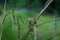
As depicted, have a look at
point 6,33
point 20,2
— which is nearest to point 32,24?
point 6,33

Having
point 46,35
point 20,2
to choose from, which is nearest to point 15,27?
point 46,35

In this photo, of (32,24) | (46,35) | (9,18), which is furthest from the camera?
(9,18)

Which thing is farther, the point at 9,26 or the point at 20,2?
the point at 20,2

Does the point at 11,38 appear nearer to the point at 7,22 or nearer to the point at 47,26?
the point at 7,22

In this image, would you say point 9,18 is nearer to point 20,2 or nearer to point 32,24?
point 32,24

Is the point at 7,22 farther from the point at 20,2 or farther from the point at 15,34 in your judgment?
the point at 20,2

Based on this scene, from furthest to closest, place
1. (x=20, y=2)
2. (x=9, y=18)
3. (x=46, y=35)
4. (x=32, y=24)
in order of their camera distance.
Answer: (x=20, y=2) → (x=9, y=18) → (x=46, y=35) → (x=32, y=24)

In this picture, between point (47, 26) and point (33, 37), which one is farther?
point (47, 26)

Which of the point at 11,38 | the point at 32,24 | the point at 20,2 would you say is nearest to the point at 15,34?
the point at 11,38
